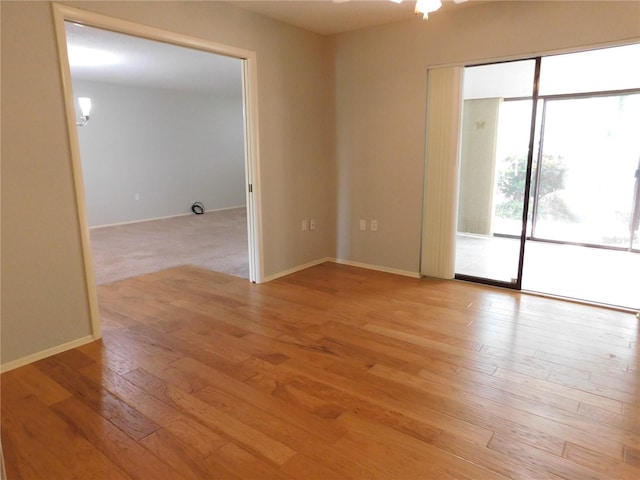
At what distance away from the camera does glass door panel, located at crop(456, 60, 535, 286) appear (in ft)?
12.2

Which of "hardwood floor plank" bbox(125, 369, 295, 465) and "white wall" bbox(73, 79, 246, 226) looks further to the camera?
"white wall" bbox(73, 79, 246, 226)

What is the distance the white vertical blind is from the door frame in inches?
65.1

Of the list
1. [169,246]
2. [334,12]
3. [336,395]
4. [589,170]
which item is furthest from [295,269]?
[589,170]

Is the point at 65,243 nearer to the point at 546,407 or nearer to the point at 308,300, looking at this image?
the point at 308,300

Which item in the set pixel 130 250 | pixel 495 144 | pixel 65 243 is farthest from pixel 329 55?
pixel 130 250

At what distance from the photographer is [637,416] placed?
1941 mm

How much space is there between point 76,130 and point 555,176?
594 centimetres

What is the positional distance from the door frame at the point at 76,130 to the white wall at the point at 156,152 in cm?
464

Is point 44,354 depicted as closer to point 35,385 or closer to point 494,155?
point 35,385

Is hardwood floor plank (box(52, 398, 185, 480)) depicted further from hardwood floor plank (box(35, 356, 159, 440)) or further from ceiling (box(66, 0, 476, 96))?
ceiling (box(66, 0, 476, 96))

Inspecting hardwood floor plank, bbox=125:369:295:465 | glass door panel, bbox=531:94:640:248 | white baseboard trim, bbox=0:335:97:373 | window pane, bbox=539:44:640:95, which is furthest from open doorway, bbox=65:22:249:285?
glass door panel, bbox=531:94:640:248

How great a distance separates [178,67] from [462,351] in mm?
5407

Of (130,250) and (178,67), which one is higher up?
(178,67)

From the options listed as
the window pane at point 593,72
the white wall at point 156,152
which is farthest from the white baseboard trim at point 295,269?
the white wall at point 156,152
